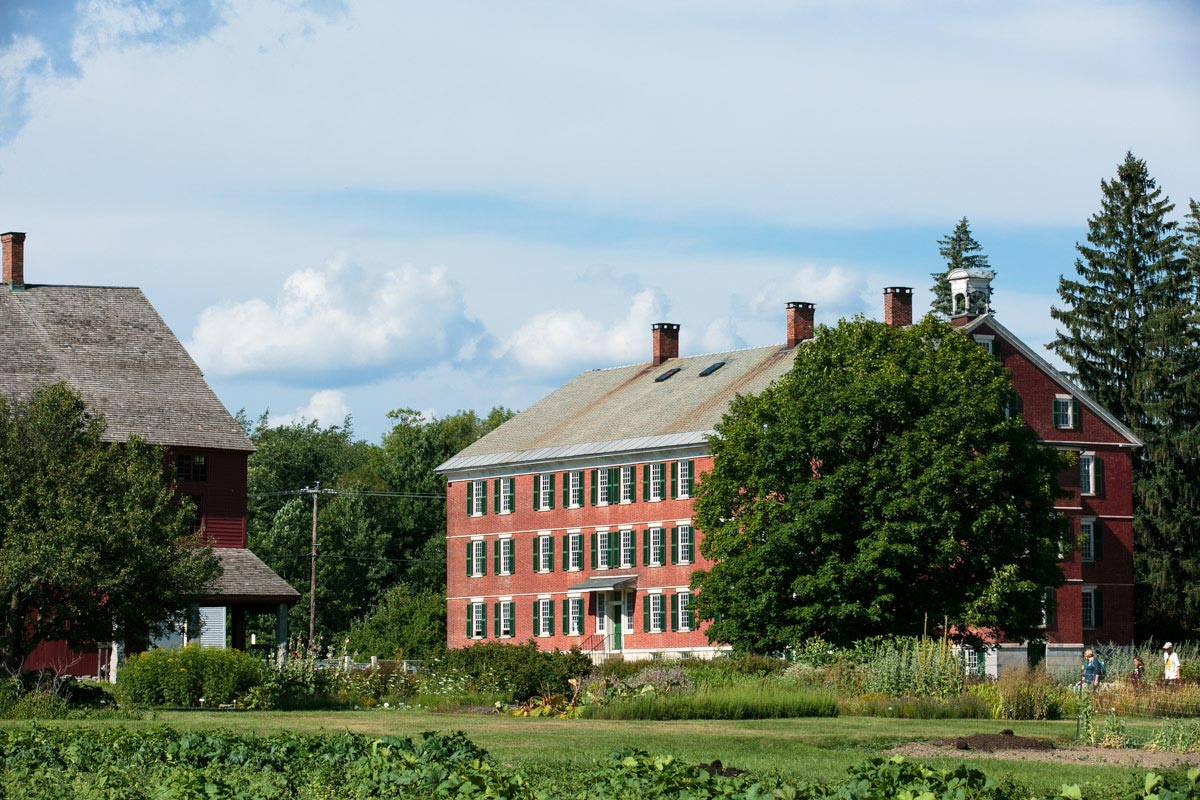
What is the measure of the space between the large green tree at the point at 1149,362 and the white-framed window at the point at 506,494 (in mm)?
22592

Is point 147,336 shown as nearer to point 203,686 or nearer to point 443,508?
point 203,686

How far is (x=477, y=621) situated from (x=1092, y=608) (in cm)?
2473

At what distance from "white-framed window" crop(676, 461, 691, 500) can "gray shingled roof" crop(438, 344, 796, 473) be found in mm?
905

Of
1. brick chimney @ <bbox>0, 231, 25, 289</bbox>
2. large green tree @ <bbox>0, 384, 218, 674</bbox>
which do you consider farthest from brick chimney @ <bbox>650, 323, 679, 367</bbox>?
large green tree @ <bbox>0, 384, 218, 674</bbox>

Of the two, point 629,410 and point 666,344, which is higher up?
point 666,344

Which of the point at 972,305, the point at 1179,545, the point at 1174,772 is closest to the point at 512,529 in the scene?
the point at 972,305

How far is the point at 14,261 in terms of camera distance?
187ft

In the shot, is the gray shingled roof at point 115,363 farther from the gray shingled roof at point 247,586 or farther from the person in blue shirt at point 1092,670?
the person in blue shirt at point 1092,670

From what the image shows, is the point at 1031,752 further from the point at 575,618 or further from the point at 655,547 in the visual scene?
the point at 575,618

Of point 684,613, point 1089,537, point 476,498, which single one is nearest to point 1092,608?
point 1089,537

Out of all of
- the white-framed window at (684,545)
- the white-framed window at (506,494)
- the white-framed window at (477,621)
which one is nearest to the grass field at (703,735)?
the white-framed window at (684,545)

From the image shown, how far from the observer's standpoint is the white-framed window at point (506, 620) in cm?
7450

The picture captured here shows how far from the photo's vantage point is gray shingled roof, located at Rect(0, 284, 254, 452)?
53.3m

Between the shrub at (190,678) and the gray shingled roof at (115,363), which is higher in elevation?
the gray shingled roof at (115,363)
